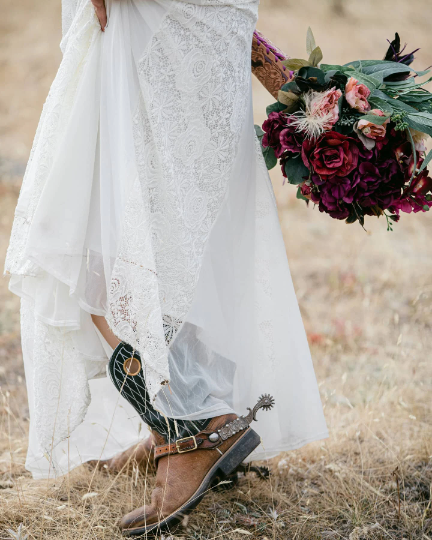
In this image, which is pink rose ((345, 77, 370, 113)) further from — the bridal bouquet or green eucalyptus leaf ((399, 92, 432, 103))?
green eucalyptus leaf ((399, 92, 432, 103))

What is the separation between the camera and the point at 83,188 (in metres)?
1.60

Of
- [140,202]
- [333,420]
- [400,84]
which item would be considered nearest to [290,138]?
[400,84]

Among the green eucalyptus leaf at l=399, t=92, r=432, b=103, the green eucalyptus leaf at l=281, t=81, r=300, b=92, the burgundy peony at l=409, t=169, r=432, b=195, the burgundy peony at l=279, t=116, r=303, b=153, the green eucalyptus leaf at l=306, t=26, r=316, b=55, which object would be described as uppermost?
the green eucalyptus leaf at l=306, t=26, r=316, b=55

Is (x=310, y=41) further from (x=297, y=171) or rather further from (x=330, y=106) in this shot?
(x=297, y=171)

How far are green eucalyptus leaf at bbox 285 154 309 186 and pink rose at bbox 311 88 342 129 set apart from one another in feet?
0.48

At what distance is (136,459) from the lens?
6.90 ft

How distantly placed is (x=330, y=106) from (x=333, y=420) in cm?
160

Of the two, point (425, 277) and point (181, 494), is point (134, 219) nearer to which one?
point (181, 494)

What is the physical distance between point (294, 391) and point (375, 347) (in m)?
1.80

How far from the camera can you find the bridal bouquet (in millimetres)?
1637

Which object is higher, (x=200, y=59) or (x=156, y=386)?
(x=200, y=59)

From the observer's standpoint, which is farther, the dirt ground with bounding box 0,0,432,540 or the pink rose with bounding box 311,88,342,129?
the dirt ground with bounding box 0,0,432,540

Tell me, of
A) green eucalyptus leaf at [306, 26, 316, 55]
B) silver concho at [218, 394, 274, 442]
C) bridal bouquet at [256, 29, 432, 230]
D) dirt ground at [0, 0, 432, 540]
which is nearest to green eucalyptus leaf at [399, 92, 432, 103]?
bridal bouquet at [256, 29, 432, 230]

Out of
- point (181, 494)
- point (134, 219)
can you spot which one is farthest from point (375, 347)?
point (134, 219)
